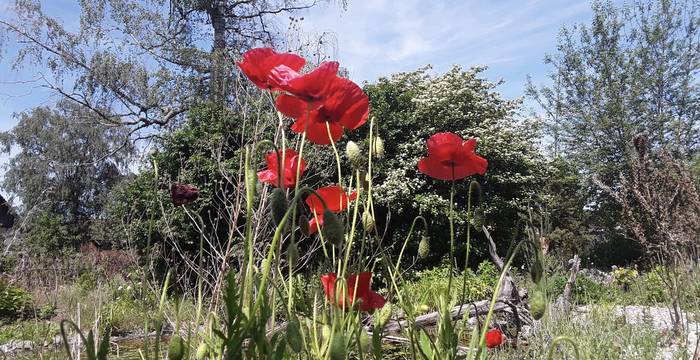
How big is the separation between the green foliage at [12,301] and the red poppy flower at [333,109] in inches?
246

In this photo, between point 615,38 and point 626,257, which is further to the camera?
point 615,38

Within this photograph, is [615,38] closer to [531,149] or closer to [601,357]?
[531,149]

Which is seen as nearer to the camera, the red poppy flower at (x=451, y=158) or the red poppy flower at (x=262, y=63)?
the red poppy flower at (x=262, y=63)

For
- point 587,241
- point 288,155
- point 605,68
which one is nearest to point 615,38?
point 605,68

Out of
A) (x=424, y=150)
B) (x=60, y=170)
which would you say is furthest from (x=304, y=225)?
(x=60, y=170)

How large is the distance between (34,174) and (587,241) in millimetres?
15826

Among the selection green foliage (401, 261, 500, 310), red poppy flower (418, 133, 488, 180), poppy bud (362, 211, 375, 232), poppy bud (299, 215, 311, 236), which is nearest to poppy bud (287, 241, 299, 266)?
poppy bud (299, 215, 311, 236)

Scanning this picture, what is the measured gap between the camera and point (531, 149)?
26.5 ft

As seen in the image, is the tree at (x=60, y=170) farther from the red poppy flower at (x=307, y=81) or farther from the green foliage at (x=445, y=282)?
the red poppy flower at (x=307, y=81)

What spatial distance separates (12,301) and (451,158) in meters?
6.62

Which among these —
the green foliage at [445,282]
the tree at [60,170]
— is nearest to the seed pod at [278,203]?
the green foliage at [445,282]

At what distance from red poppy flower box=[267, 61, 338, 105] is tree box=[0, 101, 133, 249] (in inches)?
606

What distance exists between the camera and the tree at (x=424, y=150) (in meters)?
6.76

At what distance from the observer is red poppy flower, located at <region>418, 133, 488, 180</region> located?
0.91 metres
